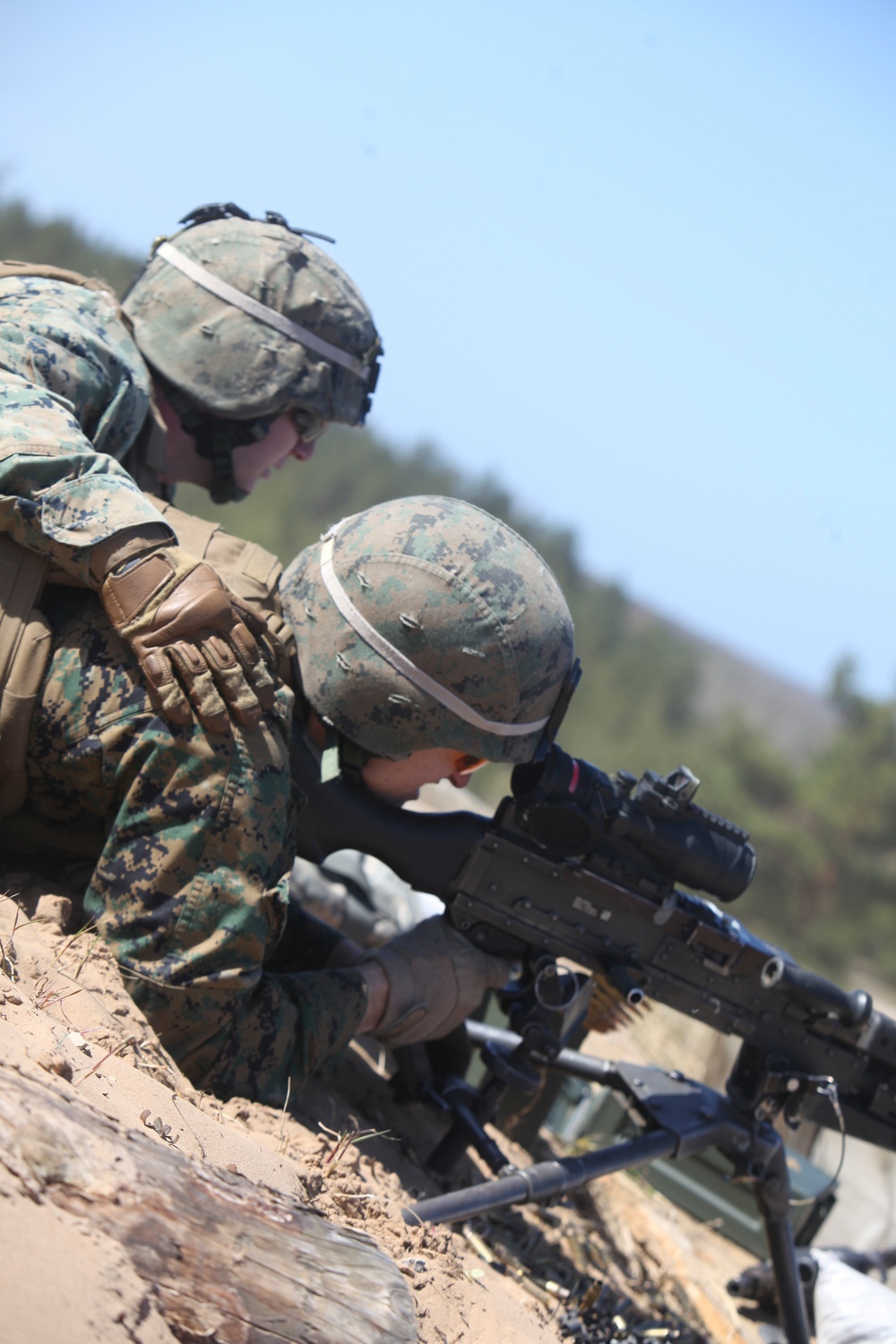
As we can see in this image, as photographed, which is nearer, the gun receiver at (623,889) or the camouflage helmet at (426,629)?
the camouflage helmet at (426,629)

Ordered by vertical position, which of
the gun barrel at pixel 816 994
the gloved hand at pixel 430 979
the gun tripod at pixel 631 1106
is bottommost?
the gun tripod at pixel 631 1106

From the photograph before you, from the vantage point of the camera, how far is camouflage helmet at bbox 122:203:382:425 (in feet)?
14.6

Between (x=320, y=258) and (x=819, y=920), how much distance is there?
81.8 ft

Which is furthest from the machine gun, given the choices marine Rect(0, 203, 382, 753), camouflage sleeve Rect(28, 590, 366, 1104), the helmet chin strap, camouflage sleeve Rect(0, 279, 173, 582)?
the helmet chin strap

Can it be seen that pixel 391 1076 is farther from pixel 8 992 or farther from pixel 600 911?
pixel 8 992

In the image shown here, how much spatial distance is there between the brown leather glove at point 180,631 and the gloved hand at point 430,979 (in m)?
1.18

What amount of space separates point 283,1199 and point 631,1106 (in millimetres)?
2320

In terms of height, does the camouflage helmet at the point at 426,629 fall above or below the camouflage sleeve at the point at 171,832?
above

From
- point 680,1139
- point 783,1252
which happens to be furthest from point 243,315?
point 783,1252

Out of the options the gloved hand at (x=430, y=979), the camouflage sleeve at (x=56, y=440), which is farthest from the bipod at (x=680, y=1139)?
the camouflage sleeve at (x=56, y=440)

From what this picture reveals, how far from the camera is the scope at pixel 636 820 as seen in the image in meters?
3.58

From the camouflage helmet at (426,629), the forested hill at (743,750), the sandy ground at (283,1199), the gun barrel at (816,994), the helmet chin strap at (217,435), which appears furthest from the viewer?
the forested hill at (743,750)

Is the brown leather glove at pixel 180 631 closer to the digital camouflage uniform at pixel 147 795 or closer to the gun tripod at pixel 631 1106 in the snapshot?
the digital camouflage uniform at pixel 147 795

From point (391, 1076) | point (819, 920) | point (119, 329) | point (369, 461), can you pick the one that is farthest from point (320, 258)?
point (369, 461)
